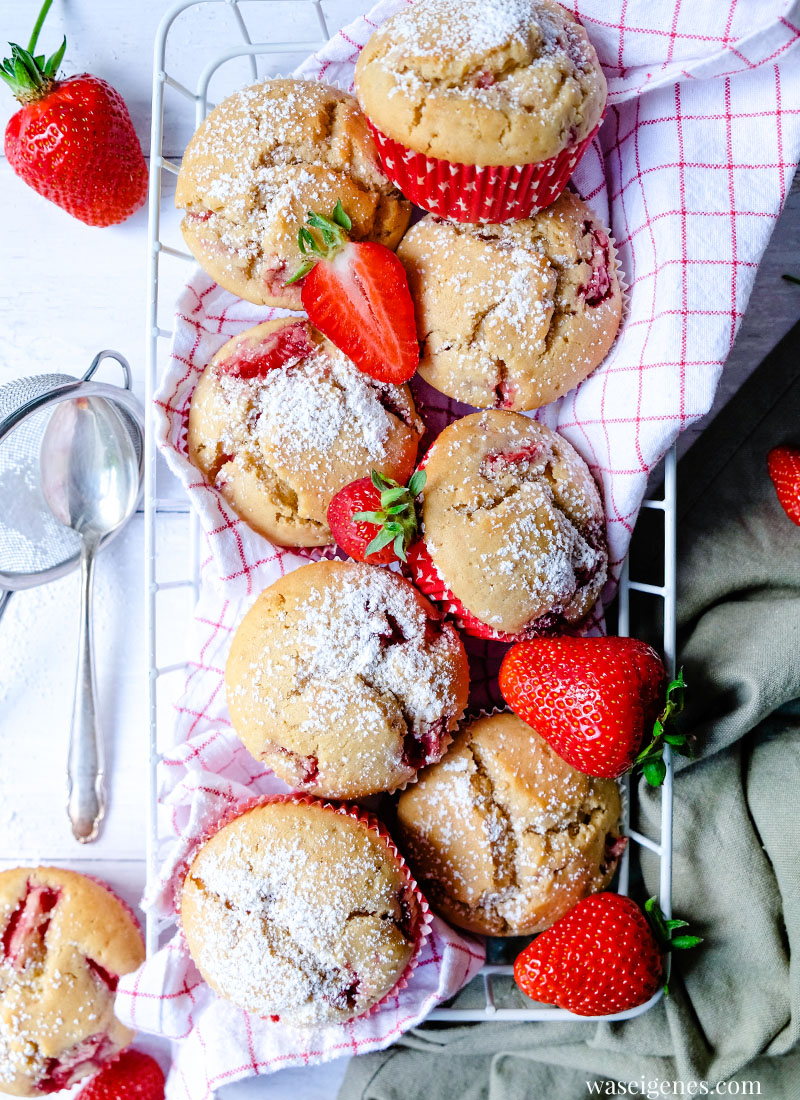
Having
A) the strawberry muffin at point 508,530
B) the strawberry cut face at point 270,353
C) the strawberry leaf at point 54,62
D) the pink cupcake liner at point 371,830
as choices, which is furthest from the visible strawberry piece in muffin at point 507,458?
the strawberry leaf at point 54,62

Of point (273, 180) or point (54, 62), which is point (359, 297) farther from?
point (54, 62)

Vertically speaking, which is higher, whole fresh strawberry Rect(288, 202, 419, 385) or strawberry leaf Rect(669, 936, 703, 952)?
whole fresh strawberry Rect(288, 202, 419, 385)

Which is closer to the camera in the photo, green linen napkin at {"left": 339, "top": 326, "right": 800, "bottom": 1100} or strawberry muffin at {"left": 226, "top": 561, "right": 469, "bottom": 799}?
strawberry muffin at {"left": 226, "top": 561, "right": 469, "bottom": 799}

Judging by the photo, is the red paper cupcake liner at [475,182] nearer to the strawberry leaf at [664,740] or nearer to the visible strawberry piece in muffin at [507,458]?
the visible strawberry piece in muffin at [507,458]

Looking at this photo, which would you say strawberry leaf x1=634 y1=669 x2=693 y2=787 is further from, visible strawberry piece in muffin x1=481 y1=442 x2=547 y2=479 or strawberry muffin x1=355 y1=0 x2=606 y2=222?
strawberry muffin x1=355 y1=0 x2=606 y2=222

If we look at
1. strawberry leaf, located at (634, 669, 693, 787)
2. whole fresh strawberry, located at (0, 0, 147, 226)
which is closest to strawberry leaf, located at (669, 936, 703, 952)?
strawberry leaf, located at (634, 669, 693, 787)

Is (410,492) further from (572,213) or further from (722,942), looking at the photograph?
(722,942)

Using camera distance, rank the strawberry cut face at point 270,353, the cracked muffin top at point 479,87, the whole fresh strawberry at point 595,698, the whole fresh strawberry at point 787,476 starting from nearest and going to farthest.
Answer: the cracked muffin top at point 479,87 < the whole fresh strawberry at point 595,698 < the strawberry cut face at point 270,353 < the whole fresh strawberry at point 787,476
